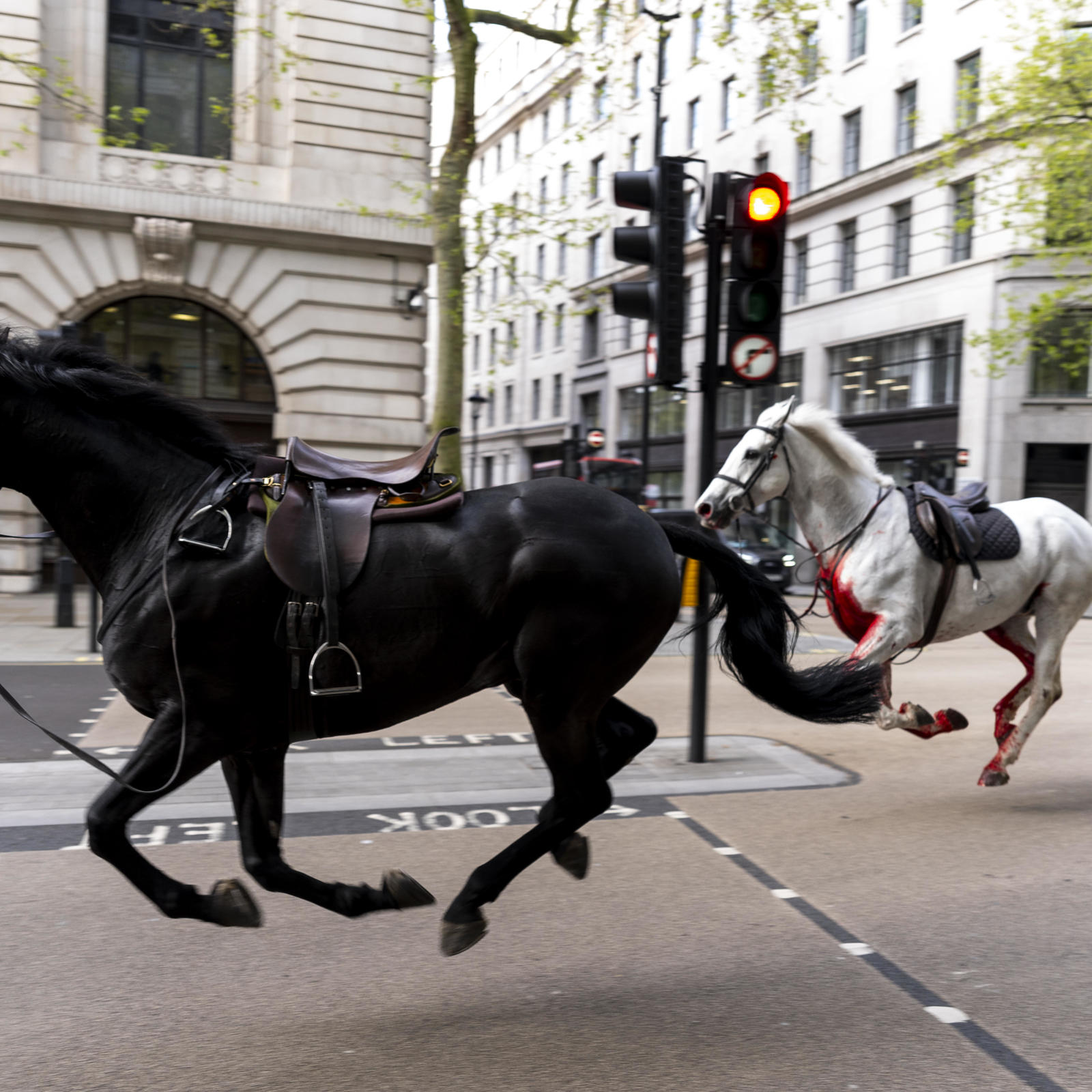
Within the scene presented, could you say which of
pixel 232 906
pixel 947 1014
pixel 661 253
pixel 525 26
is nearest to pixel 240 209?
pixel 525 26

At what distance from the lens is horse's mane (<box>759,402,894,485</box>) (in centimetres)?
613

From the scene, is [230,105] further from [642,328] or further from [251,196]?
[642,328]

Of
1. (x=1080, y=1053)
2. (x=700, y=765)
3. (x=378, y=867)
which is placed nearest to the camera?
(x=1080, y=1053)

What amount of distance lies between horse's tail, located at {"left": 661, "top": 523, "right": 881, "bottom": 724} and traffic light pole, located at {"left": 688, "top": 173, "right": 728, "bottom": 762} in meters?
2.15

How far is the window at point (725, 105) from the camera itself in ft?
118

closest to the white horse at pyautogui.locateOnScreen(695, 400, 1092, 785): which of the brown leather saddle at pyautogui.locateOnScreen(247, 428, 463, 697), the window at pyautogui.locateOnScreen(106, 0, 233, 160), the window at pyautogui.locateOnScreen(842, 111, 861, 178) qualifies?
the brown leather saddle at pyautogui.locateOnScreen(247, 428, 463, 697)

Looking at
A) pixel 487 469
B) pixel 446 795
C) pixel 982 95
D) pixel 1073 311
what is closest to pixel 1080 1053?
pixel 446 795

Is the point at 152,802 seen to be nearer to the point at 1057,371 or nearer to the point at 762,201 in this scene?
the point at 762,201

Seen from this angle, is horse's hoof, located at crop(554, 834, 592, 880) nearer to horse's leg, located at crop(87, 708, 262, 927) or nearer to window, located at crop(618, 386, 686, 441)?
horse's leg, located at crop(87, 708, 262, 927)

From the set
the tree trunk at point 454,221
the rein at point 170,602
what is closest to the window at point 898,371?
the tree trunk at point 454,221

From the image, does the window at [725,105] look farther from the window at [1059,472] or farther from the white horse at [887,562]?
the white horse at [887,562]

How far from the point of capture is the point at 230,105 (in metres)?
18.3

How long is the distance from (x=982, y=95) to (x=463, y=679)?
81.8 ft

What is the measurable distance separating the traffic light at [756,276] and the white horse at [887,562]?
15.9 inches
